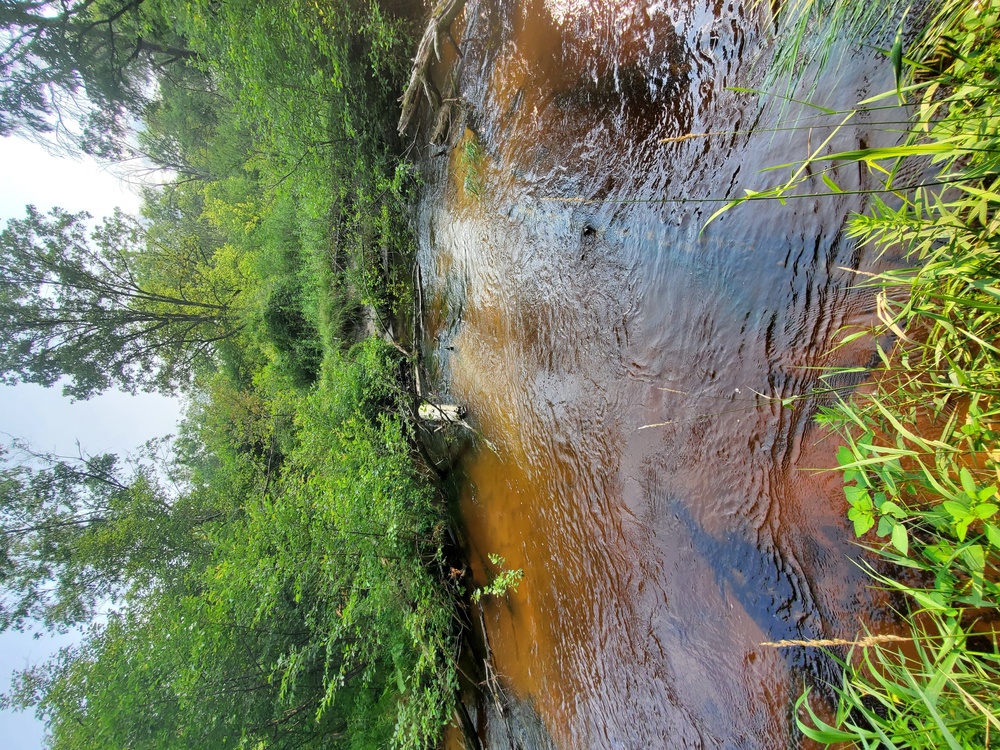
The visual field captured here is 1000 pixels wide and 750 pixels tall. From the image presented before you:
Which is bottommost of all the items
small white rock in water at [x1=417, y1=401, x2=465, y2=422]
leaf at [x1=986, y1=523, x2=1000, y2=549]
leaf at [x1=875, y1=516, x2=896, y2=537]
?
small white rock in water at [x1=417, y1=401, x2=465, y2=422]

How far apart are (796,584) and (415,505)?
4.02 meters

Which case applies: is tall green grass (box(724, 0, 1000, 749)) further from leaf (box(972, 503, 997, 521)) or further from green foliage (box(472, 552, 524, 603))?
green foliage (box(472, 552, 524, 603))

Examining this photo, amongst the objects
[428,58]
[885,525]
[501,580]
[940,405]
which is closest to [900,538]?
[885,525]

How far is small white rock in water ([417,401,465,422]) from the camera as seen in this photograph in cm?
603

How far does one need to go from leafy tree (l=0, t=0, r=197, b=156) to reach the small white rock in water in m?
8.70

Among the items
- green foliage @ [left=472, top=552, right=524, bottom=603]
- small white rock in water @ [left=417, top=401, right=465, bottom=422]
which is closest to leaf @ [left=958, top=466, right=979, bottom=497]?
green foliage @ [left=472, top=552, right=524, bottom=603]

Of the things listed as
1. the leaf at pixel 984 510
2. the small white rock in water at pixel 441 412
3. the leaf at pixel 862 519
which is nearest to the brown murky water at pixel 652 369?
the small white rock in water at pixel 441 412

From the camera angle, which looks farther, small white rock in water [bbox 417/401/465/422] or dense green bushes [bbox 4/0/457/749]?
small white rock in water [bbox 417/401/465/422]

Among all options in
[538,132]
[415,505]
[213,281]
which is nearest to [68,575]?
[213,281]

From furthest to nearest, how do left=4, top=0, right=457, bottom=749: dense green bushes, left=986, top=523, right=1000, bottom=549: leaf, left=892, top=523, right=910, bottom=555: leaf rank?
left=4, top=0, right=457, bottom=749: dense green bushes
left=892, top=523, right=910, bottom=555: leaf
left=986, top=523, right=1000, bottom=549: leaf

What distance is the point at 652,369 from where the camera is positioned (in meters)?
3.84

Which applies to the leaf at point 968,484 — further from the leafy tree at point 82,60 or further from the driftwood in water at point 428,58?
the leafy tree at point 82,60

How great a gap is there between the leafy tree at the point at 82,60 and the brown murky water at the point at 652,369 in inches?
333

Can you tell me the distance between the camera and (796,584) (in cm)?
296
